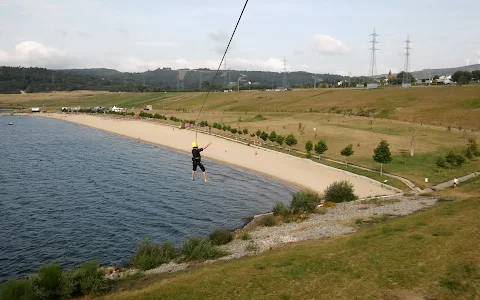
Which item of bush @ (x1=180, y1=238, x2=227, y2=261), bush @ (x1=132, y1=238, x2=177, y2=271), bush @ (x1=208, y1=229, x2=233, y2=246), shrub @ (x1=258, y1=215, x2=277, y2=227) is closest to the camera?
bush @ (x1=132, y1=238, x2=177, y2=271)

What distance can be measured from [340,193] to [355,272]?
68.1ft

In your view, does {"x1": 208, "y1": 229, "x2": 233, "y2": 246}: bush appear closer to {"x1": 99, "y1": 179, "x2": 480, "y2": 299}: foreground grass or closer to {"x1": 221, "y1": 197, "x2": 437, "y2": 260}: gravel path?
{"x1": 221, "y1": 197, "x2": 437, "y2": 260}: gravel path

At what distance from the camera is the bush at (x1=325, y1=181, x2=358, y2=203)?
37125 millimetres

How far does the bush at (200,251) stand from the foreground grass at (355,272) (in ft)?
8.17

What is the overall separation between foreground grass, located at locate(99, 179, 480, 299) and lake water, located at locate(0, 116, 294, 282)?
9.85 meters

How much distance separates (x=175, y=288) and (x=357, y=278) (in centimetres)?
725

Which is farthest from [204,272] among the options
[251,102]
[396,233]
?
[251,102]

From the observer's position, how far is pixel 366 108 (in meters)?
115

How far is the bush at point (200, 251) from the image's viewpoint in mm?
24375

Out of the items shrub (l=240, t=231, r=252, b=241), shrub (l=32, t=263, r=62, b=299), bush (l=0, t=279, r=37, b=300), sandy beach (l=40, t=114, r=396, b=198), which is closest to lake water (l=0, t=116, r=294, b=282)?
sandy beach (l=40, t=114, r=396, b=198)

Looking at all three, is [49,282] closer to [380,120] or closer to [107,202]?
[107,202]

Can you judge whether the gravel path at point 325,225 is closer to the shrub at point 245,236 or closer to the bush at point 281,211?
the shrub at point 245,236

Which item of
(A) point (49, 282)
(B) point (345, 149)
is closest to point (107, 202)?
(A) point (49, 282)

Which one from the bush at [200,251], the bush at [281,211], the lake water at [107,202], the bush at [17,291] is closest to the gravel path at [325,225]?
the bush at [200,251]
